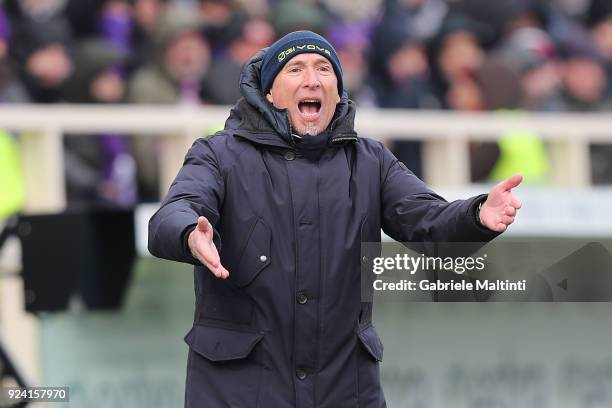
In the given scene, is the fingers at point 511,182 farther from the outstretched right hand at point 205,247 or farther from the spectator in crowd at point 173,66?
the spectator in crowd at point 173,66

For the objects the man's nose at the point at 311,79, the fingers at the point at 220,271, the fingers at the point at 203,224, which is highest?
the man's nose at the point at 311,79

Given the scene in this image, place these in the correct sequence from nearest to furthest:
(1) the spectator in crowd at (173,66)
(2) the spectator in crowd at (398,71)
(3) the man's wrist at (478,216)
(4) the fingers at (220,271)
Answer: (4) the fingers at (220,271) < (3) the man's wrist at (478,216) < (1) the spectator in crowd at (173,66) < (2) the spectator in crowd at (398,71)

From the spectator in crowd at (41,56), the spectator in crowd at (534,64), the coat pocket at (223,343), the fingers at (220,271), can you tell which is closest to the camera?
the fingers at (220,271)

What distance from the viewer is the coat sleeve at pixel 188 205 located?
4.25 m

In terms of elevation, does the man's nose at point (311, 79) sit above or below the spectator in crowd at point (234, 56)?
below

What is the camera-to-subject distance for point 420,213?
4.61 metres

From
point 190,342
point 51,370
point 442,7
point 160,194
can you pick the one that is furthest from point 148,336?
point 442,7

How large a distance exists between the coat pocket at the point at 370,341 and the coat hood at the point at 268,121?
58 cm

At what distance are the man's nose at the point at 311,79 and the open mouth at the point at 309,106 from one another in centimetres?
5

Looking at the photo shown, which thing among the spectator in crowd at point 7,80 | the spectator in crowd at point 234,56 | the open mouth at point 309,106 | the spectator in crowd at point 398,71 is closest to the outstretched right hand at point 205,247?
the open mouth at point 309,106

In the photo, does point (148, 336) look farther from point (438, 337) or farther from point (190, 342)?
point (190, 342)

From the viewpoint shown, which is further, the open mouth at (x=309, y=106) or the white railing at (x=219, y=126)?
the white railing at (x=219, y=126)

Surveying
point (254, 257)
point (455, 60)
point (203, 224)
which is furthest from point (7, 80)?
point (203, 224)

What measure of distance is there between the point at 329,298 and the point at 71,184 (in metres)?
4.49
